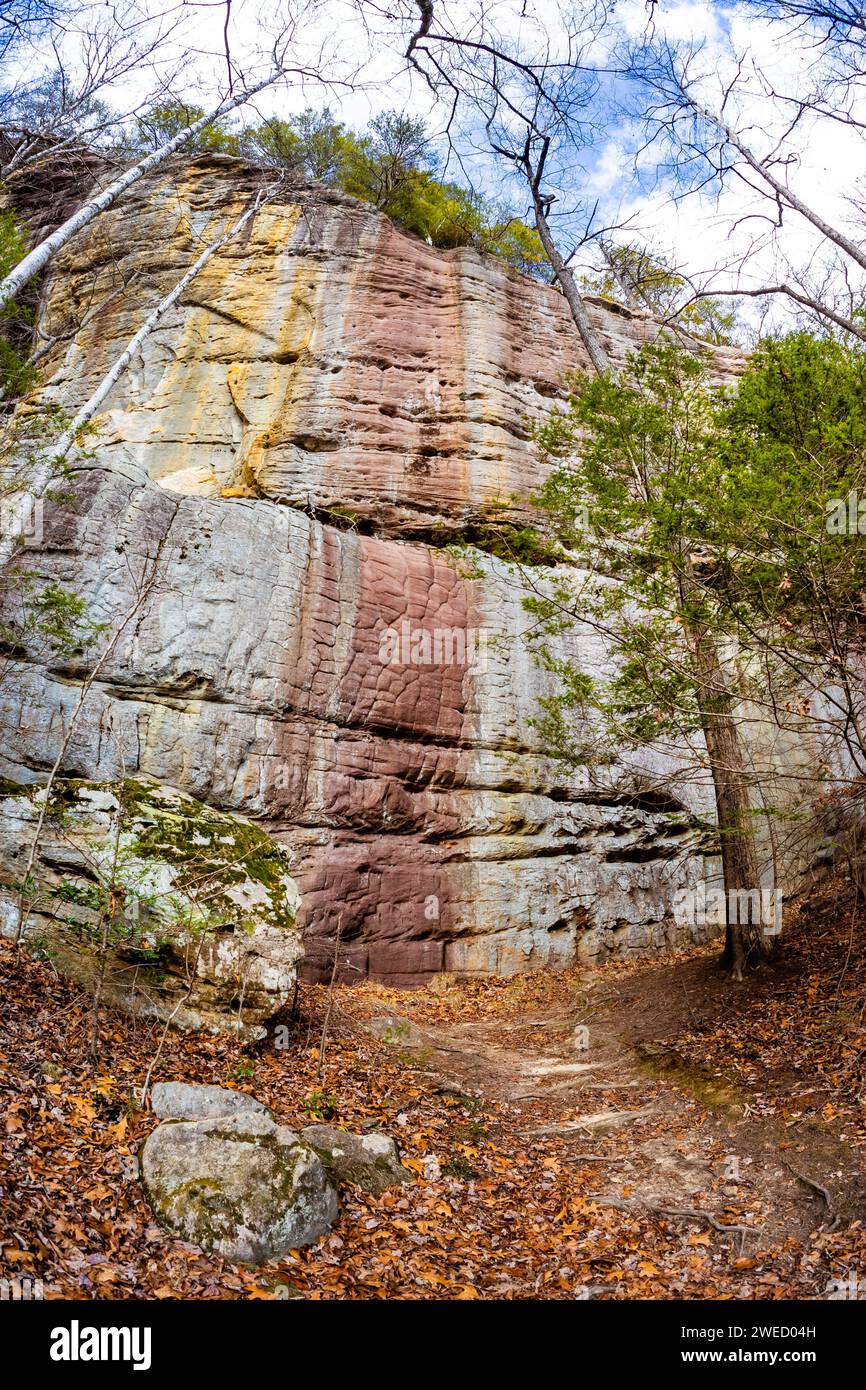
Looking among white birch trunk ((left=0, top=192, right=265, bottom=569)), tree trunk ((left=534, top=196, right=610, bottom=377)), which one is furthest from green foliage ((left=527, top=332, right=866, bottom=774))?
white birch trunk ((left=0, top=192, right=265, bottom=569))

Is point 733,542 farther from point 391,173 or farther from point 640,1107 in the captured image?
point 391,173

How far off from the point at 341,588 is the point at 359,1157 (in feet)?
34.2

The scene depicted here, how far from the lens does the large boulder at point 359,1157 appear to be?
556cm

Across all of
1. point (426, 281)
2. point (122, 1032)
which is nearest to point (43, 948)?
point (122, 1032)

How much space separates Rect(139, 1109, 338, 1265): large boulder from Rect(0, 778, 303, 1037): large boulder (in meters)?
2.01

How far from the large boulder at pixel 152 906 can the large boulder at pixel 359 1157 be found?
1.85 m

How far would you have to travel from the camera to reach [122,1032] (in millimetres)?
6703

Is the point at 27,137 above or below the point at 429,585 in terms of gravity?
above

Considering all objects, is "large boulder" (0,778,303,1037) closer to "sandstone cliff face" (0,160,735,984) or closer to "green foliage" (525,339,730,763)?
"sandstone cliff face" (0,160,735,984)

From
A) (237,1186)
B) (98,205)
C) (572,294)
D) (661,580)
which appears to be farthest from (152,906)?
(572,294)

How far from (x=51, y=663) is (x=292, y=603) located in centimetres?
411

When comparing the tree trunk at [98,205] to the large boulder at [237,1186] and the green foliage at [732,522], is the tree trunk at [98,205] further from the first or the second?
the large boulder at [237,1186]

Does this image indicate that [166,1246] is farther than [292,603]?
No

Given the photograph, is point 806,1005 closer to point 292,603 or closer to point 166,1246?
point 166,1246
